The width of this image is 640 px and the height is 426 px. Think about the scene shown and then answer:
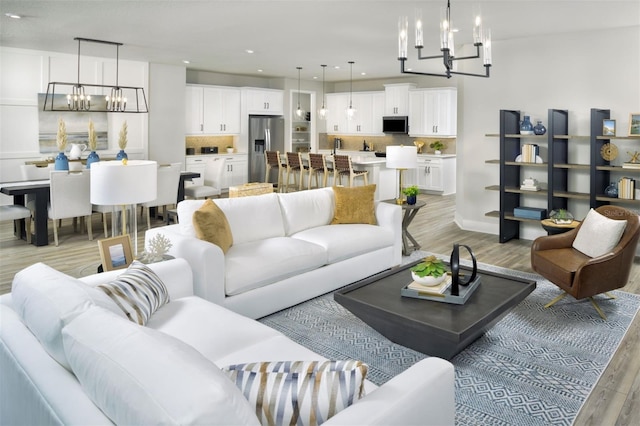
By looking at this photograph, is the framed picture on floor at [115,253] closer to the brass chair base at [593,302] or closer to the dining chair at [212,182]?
the brass chair base at [593,302]

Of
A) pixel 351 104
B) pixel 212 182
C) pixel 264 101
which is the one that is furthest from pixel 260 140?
pixel 212 182

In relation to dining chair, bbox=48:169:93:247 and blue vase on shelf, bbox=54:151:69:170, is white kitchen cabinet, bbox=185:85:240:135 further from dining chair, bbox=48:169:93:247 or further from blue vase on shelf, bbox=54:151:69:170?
dining chair, bbox=48:169:93:247

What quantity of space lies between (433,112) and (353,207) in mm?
6484

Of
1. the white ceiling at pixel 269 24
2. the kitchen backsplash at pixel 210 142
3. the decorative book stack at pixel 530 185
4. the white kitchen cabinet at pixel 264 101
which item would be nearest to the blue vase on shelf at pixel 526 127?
the decorative book stack at pixel 530 185

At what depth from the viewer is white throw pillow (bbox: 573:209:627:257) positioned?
3943mm

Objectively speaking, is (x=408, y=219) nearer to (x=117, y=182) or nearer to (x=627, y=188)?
(x=627, y=188)

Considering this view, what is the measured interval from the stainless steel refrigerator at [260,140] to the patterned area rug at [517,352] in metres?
7.72

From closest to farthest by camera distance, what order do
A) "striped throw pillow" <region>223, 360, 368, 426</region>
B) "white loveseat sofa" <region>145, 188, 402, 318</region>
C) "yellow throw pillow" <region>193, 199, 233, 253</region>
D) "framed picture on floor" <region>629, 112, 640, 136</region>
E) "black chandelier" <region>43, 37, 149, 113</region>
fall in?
"striped throw pillow" <region>223, 360, 368, 426</region>, "white loveseat sofa" <region>145, 188, 402, 318</region>, "yellow throw pillow" <region>193, 199, 233, 253</region>, "framed picture on floor" <region>629, 112, 640, 136</region>, "black chandelier" <region>43, 37, 149, 113</region>

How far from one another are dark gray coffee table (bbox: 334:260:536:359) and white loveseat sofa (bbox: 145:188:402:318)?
0.72 metres

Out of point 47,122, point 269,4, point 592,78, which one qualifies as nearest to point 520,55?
point 592,78

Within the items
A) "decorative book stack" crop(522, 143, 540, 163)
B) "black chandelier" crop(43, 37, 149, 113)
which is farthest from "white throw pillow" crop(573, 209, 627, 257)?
"black chandelier" crop(43, 37, 149, 113)

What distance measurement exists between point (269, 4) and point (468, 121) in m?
3.50

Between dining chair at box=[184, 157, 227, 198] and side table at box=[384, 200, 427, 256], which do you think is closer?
side table at box=[384, 200, 427, 256]

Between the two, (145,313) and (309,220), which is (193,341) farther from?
(309,220)
